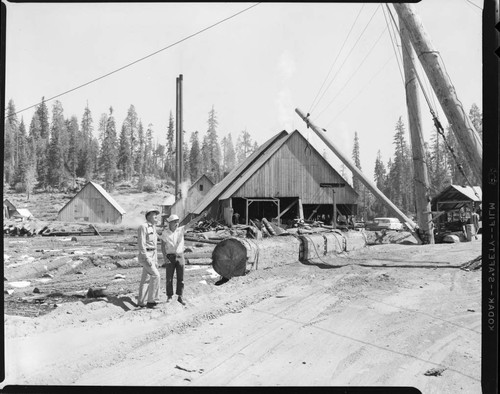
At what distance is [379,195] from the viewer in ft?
65.4

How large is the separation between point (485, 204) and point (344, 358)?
272cm

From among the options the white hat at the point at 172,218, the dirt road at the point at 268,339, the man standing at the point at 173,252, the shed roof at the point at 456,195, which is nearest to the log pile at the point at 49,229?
the shed roof at the point at 456,195

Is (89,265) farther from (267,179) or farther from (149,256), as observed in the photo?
(267,179)

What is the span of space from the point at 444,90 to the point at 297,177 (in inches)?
782

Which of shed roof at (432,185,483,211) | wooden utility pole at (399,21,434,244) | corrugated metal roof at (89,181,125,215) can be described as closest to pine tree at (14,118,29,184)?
corrugated metal roof at (89,181,125,215)

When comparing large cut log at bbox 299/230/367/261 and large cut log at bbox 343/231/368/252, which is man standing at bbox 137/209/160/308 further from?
large cut log at bbox 343/231/368/252

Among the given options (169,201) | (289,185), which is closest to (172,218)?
(289,185)

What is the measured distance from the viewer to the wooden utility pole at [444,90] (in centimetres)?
857

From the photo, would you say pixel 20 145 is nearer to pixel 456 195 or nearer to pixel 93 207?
pixel 93 207

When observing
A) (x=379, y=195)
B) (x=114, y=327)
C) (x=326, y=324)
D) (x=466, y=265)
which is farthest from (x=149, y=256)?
(x=379, y=195)

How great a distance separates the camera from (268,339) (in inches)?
244

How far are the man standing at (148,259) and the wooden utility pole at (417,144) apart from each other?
9.97 meters

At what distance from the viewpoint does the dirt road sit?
4938 millimetres

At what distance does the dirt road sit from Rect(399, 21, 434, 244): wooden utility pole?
6.27 metres
